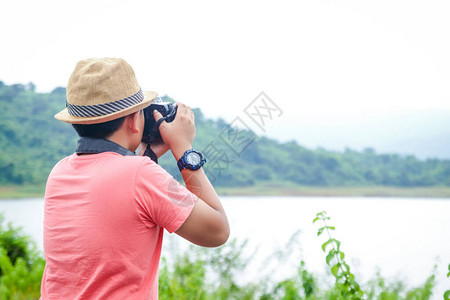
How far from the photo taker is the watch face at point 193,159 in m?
1.11

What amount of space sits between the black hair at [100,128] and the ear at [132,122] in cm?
2

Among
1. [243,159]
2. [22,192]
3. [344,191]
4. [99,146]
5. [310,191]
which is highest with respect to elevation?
[344,191]

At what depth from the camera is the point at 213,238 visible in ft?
3.43

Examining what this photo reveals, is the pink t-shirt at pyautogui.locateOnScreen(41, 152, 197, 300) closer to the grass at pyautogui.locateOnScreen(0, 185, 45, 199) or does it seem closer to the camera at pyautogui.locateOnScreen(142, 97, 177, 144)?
the camera at pyautogui.locateOnScreen(142, 97, 177, 144)

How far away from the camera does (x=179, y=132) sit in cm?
117

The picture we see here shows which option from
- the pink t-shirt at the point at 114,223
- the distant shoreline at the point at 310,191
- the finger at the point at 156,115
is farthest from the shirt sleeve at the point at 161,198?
the distant shoreline at the point at 310,191

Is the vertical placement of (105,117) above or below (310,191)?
above

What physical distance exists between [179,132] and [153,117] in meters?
0.10

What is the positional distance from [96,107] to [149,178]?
0.24 metres

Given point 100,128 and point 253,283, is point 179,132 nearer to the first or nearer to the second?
point 100,128

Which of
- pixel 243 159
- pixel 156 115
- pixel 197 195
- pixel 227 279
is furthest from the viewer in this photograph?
pixel 243 159

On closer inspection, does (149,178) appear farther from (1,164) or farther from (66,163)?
(1,164)

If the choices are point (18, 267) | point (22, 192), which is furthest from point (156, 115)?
point (22, 192)

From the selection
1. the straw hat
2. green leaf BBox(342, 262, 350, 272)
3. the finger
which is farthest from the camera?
green leaf BBox(342, 262, 350, 272)
